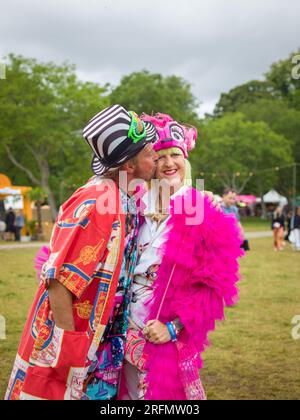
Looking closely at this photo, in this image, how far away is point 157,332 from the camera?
249cm

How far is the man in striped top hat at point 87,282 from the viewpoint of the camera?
2104 millimetres

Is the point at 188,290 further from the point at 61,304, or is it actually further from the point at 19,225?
the point at 19,225

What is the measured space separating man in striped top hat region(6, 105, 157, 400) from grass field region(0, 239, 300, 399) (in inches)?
99.6

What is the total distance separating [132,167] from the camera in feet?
7.87

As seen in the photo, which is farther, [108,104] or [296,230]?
[108,104]

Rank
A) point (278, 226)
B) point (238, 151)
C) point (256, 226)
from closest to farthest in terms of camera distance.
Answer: point (278, 226) < point (256, 226) < point (238, 151)

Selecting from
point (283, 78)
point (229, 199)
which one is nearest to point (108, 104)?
point (229, 199)

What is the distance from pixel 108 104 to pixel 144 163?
886 inches

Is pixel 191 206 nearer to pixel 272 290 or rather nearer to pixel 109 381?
pixel 109 381

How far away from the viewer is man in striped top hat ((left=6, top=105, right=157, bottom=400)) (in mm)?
2104
